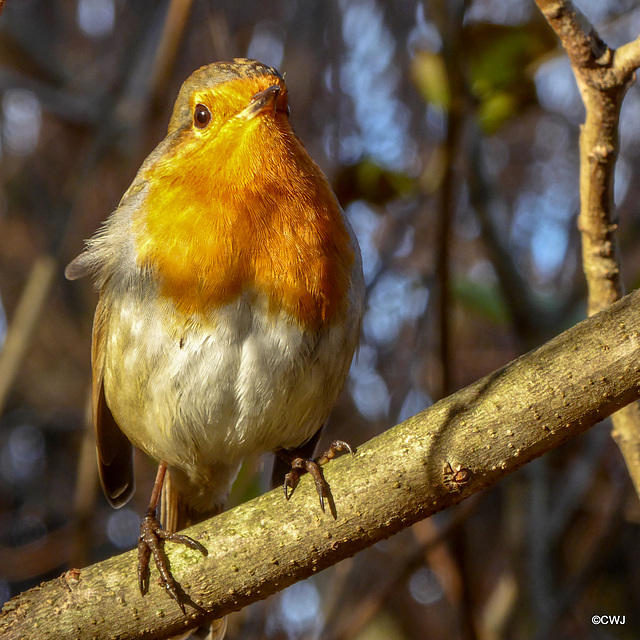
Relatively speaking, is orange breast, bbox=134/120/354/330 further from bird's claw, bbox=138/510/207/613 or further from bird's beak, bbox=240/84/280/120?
bird's claw, bbox=138/510/207/613

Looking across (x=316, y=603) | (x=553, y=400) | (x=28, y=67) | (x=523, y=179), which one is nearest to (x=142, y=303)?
(x=553, y=400)

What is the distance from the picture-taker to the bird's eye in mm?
2789

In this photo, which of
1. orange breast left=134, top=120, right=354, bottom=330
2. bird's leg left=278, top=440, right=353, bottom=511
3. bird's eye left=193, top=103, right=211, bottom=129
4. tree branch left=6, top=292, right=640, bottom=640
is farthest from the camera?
bird's eye left=193, top=103, right=211, bottom=129

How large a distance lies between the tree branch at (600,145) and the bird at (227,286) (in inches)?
33.0

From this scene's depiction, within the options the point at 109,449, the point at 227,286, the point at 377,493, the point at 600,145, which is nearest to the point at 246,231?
the point at 227,286

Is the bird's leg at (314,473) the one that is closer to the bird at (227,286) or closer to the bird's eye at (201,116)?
the bird at (227,286)

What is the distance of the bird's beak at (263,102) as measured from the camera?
8.59 feet

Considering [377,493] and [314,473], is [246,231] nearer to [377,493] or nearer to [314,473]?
[314,473]

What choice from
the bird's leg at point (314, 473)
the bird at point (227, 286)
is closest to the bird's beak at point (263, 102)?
the bird at point (227, 286)

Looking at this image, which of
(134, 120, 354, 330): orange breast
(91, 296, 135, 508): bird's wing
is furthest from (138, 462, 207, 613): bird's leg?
(91, 296, 135, 508): bird's wing

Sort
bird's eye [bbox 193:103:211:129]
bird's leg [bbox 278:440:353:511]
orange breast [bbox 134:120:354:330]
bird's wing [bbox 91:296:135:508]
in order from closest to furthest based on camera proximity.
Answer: bird's leg [bbox 278:440:353:511], orange breast [bbox 134:120:354:330], bird's eye [bbox 193:103:211:129], bird's wing [bbox 91:296:135:508]

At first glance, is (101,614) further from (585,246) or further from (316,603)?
(316,603)

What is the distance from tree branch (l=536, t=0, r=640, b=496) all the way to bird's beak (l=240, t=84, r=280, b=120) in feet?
3.18

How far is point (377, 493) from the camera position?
200 centimetres
